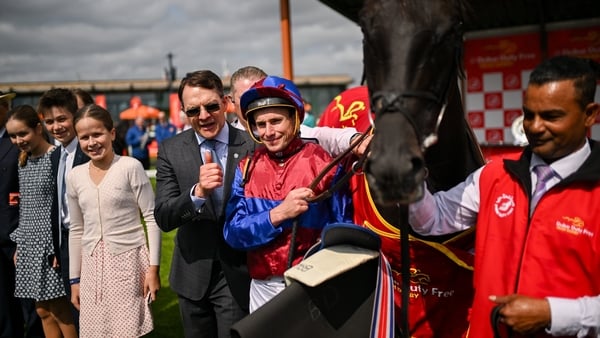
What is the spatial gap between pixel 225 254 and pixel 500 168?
1.42 metres

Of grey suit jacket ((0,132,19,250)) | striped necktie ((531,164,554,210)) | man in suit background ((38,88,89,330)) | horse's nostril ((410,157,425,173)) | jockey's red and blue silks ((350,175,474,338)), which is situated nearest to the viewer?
horse's nostril ((410,157,425,173))

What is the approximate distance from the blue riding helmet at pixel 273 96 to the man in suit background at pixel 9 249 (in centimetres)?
260

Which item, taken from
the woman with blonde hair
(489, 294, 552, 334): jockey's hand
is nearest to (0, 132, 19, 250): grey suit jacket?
the woman with blonde hair

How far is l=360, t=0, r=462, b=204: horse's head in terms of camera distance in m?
1.35

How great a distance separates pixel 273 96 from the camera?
220cm

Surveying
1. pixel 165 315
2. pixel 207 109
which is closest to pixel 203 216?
pixel 207 109

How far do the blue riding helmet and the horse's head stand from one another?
595mm

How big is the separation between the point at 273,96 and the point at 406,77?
32.4 inches

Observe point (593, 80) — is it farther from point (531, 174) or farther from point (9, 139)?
point (9, 139)

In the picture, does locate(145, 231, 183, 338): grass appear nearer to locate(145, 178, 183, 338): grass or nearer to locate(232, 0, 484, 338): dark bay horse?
locate(145, 178, 183, 338): grass

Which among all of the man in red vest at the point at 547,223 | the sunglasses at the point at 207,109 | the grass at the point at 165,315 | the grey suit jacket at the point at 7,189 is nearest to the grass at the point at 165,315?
the grass at the point at 165,315

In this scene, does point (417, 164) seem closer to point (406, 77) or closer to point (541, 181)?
point (406, 77)

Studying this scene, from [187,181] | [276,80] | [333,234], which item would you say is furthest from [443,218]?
[187,181]

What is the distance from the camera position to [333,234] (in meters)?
1.85
